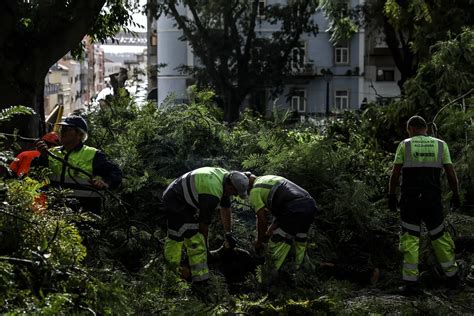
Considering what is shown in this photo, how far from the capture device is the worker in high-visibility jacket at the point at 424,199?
6289 mm

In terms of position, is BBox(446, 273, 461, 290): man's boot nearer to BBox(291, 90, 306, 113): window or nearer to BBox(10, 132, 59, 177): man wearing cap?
BBox(10, 132, 59, 177): man wearing cap

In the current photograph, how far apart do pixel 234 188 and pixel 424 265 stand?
6.65ft

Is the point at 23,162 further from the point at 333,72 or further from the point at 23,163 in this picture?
the point at 333,72

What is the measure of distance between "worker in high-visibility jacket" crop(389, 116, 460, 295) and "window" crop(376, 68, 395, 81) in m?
36.1

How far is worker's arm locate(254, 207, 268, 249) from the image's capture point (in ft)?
20.6

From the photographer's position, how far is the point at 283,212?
Answer: 6312mm

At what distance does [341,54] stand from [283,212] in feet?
118

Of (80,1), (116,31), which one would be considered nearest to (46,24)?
(80,1)

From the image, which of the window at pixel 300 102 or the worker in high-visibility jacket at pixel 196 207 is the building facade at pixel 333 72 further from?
the worker in high-visibility jacket at pixel 196 207

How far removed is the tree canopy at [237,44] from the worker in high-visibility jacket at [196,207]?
20.6 m

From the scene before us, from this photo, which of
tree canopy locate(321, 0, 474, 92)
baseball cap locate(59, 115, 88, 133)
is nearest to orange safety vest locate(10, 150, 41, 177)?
baseball cap locate(59, 115, 88, 133)

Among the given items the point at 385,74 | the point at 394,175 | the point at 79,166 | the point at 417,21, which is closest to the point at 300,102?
the point at 385,74

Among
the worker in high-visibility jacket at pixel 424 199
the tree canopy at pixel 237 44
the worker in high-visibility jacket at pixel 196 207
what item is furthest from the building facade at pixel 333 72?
the worker in high-visibility jacket at pixel 196 207

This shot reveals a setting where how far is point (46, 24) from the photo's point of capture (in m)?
7.89
